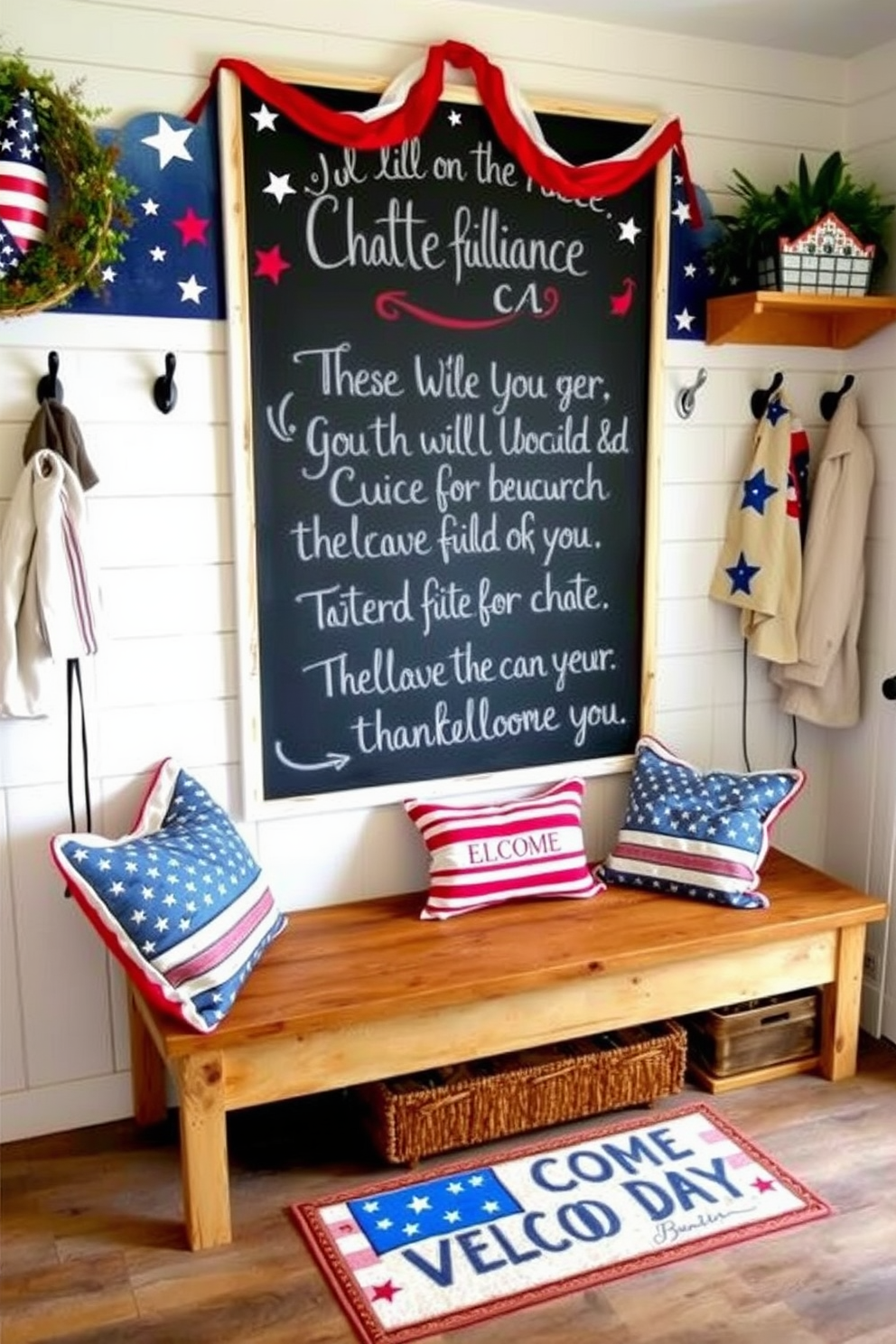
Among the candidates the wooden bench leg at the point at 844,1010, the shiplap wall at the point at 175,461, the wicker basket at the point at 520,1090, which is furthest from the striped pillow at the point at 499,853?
the wooden bench leg at the point at 844,1010

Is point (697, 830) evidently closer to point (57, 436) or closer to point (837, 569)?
point (837, 569)

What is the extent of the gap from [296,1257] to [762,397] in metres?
2.22

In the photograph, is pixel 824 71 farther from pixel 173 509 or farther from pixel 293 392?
pixel 173 509

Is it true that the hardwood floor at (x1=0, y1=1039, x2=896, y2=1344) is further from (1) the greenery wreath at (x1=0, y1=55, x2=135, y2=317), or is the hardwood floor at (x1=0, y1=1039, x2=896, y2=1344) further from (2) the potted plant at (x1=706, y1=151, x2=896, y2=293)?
(2) the potted plant at (x1=706, y1=151, x2=896, y2=293)

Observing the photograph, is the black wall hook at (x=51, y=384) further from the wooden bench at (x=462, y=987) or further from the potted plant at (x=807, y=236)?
the potted plant at (x=807, y=236)

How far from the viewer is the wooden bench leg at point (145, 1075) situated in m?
2.72

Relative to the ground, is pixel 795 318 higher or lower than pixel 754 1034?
higher

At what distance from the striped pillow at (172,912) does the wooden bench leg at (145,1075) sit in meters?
0.41

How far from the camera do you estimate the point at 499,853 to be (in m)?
2.80

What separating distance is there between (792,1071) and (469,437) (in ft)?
5.51

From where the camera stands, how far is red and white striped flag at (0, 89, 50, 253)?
2234 mm

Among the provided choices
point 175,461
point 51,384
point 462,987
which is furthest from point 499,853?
point 51,384

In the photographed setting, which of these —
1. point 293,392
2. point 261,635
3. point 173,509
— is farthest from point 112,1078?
point 293,392

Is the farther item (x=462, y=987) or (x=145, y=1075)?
(x=145, y=1075)
